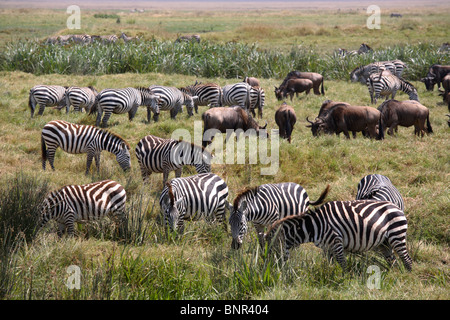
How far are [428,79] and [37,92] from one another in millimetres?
15396

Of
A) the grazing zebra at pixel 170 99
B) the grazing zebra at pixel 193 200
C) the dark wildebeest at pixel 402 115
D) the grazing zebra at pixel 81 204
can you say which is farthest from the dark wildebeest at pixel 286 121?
the grazing zebra at pixel 81 204

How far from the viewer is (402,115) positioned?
512 inches

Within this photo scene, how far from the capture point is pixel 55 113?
561 inches

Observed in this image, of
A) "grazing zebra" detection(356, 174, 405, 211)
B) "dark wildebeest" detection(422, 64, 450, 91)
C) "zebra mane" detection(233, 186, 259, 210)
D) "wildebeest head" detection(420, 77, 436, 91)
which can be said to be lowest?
"grazing zebra" detection(356, 174, 405, 211)

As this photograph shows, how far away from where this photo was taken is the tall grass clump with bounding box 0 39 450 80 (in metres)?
20.7

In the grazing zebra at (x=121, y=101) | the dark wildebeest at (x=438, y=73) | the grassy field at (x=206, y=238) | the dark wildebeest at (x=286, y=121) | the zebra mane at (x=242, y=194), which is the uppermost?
the dark wildebeest at (x=438, y=73)

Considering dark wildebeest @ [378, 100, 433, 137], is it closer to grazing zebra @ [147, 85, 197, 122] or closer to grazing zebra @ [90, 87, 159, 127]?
grazing zebra @ [147, 85, 197, 122]

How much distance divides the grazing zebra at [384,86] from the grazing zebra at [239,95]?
506cm

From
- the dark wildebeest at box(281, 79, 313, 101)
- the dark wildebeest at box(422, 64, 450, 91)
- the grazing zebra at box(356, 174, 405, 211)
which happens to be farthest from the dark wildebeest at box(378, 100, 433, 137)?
the dark wildebeest at box(422, 64, 450, 91)

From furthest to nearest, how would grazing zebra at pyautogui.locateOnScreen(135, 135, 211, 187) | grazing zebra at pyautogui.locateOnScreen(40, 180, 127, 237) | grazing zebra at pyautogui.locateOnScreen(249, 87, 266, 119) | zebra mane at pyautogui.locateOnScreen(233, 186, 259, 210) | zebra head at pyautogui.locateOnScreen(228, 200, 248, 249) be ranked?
grazing zebra at pyautogui.locateOnScreen(249, 87, 266, 119)
grazing zebra at pyautogui.locateOnScreen(135, 135, 211, 187)
grazing zebra at pyautogui.locateOnScreen(40, 180, 127, 237)
zebra mane at pyautogui.locateOnScreen(233, 186, 259, 210)
zebra head at pyautogui.locateOnScreen(228, 200, 248, 249)

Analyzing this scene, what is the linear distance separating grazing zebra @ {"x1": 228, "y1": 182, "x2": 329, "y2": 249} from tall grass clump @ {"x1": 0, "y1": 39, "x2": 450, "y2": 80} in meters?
14.6

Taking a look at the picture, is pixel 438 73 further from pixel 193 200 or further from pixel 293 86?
pixel 193 200

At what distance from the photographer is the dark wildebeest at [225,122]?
11.8 metres

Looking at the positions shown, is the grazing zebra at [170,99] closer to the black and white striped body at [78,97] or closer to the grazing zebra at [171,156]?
the black and white striped body at [78,97]
